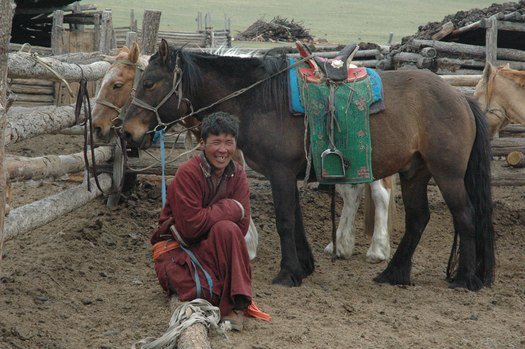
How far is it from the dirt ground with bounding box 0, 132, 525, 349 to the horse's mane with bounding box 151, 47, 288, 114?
60.6 inches

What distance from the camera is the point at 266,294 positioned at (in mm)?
6309

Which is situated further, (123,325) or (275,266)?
(275,266)

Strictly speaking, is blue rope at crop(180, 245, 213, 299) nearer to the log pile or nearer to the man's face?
the man's face

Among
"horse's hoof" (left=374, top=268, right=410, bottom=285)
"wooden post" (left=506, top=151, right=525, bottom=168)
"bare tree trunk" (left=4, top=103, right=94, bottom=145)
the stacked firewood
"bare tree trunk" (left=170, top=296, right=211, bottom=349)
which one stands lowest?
"horse's hoof" (left=374, top=268, right=410, bottom=285)

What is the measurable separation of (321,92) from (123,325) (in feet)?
8.41

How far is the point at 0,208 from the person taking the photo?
413 cm

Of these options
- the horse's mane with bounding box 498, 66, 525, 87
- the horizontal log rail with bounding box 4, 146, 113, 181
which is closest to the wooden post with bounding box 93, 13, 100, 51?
the horse's mane with bounding box 498, 66, 525, 87

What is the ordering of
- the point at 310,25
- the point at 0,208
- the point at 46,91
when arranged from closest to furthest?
the point at 0,208 → the point at 46,91 → the point at 310,25

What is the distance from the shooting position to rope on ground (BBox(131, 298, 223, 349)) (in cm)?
460

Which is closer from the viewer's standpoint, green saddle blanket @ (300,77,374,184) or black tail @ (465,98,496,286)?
green saddle blanket @ (300,77,374,184)

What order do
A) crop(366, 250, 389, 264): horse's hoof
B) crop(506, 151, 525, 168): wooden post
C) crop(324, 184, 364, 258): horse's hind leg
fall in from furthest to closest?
crop(506, 151, 525, 168): wooden post
crop(324, 184, 364, 258): horse's hind leg
crop(366, 250, 389, 264): horse's hoof

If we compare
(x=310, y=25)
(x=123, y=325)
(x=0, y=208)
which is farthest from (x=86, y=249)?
(x=310, y=25)

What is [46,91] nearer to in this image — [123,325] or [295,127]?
[295,127]

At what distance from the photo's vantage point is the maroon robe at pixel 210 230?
5.34m
